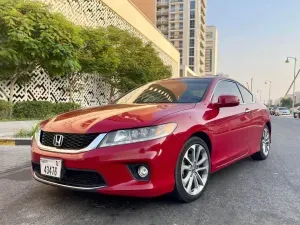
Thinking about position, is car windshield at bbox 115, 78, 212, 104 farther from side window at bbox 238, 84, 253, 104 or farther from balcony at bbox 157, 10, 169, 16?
balcony at bbox 157, 10, 169, 16

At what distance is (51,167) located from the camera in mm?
2953

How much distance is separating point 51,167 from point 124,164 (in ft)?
2.48

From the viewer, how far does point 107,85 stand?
75.8 feet

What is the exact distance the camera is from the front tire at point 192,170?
10.2 feet

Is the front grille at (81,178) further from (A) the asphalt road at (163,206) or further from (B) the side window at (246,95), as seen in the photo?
(B) the side window at (246,95)

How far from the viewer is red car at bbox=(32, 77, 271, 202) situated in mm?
2768

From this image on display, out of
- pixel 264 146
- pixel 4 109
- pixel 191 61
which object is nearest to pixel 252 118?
pixel 264 146

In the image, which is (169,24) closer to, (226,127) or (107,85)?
(107,85)

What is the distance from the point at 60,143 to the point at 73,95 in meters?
15.9

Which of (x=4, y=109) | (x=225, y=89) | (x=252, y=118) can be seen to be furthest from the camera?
(x=4, y=109)

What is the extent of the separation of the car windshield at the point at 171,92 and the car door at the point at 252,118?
38.3 inches

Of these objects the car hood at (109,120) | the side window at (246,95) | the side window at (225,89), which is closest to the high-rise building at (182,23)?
the side window at (246,95)

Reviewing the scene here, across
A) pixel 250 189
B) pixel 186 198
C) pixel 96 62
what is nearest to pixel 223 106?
pixel 250 189

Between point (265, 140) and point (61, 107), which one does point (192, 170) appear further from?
point (61, 107)
